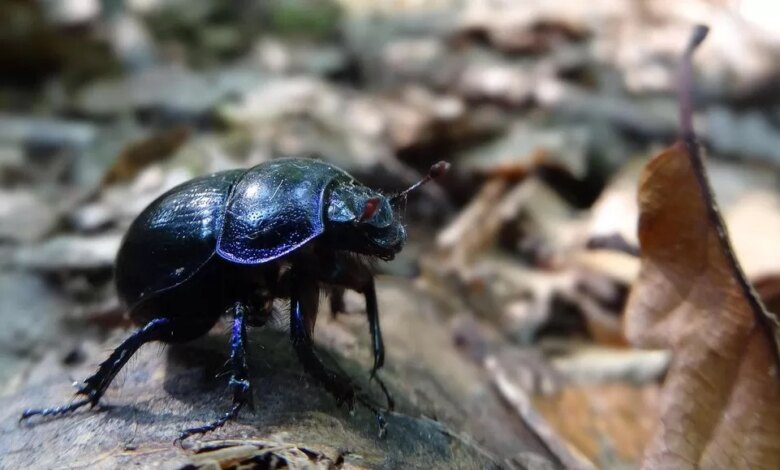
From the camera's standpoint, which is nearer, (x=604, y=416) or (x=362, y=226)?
(x=362, y=226)

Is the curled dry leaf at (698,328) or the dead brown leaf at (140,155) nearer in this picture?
the curled dry leaf at (698,328)

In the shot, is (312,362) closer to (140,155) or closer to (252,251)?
(252,251)

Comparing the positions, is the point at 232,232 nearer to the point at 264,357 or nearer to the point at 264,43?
the point at 264,357

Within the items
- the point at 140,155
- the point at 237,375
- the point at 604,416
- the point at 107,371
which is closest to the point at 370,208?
the point at 237,375

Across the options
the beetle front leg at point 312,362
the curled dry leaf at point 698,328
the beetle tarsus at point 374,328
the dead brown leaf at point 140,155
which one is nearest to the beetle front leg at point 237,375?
the beetle front leg at point 312,362

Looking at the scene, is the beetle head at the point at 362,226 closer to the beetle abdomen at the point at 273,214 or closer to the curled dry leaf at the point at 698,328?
the beetle abdomen at the point at 273,214

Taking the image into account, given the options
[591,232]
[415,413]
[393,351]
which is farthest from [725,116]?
[415,413]
